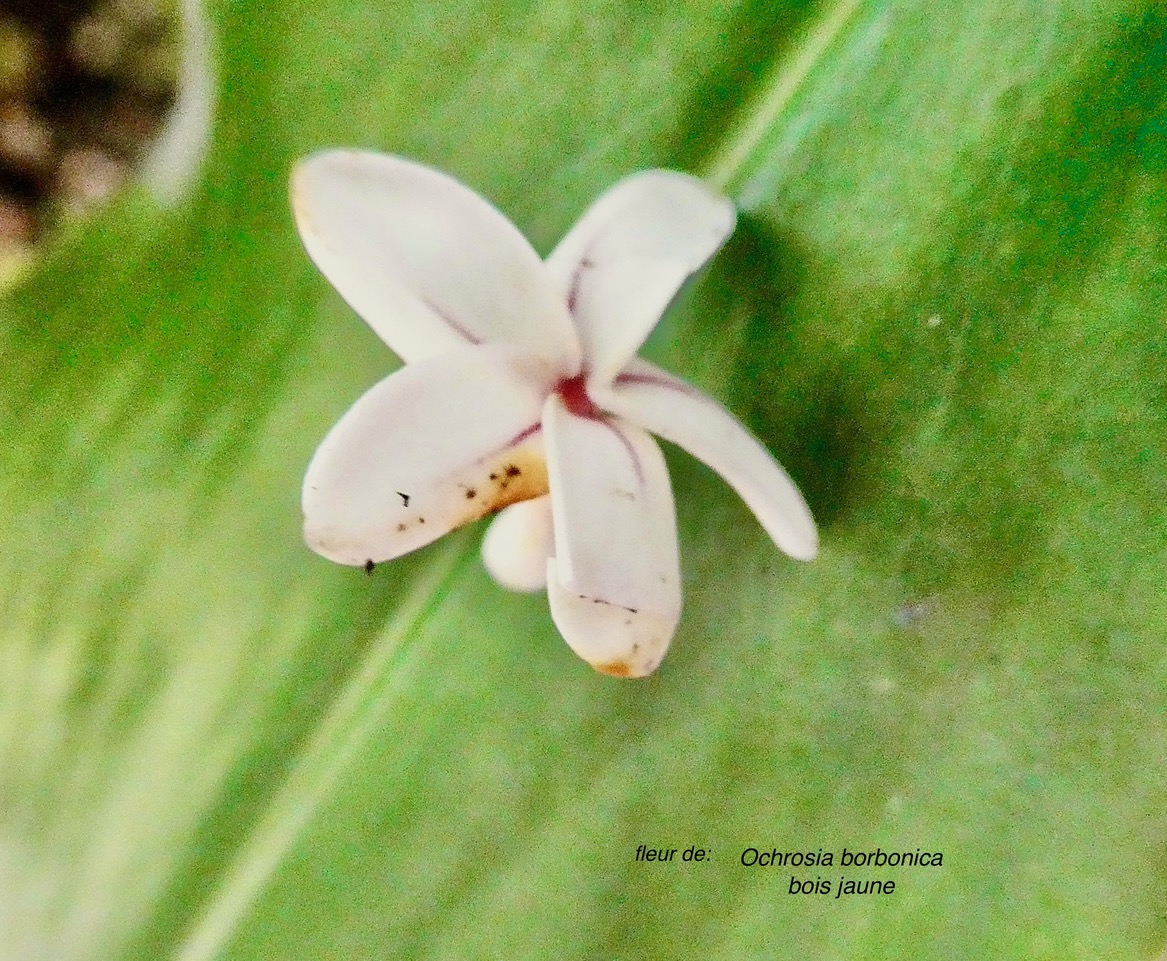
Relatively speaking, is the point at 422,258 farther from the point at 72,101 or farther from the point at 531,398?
the point at 72,101

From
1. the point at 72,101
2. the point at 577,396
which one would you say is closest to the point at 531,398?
the point at 577,396

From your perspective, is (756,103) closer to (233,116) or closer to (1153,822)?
(233,116)

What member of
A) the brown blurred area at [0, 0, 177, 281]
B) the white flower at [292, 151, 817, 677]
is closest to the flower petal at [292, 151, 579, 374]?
the white flower at [292, 151, 817, 677]

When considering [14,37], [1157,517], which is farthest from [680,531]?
[14,37]

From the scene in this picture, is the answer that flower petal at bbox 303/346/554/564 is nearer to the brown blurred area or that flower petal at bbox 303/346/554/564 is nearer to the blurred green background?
the blurred green background

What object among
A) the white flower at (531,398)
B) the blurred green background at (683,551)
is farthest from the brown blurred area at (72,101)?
the white flower at (531,398)

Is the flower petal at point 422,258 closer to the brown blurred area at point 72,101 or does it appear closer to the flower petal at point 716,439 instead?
the flower petal at point 716,439
